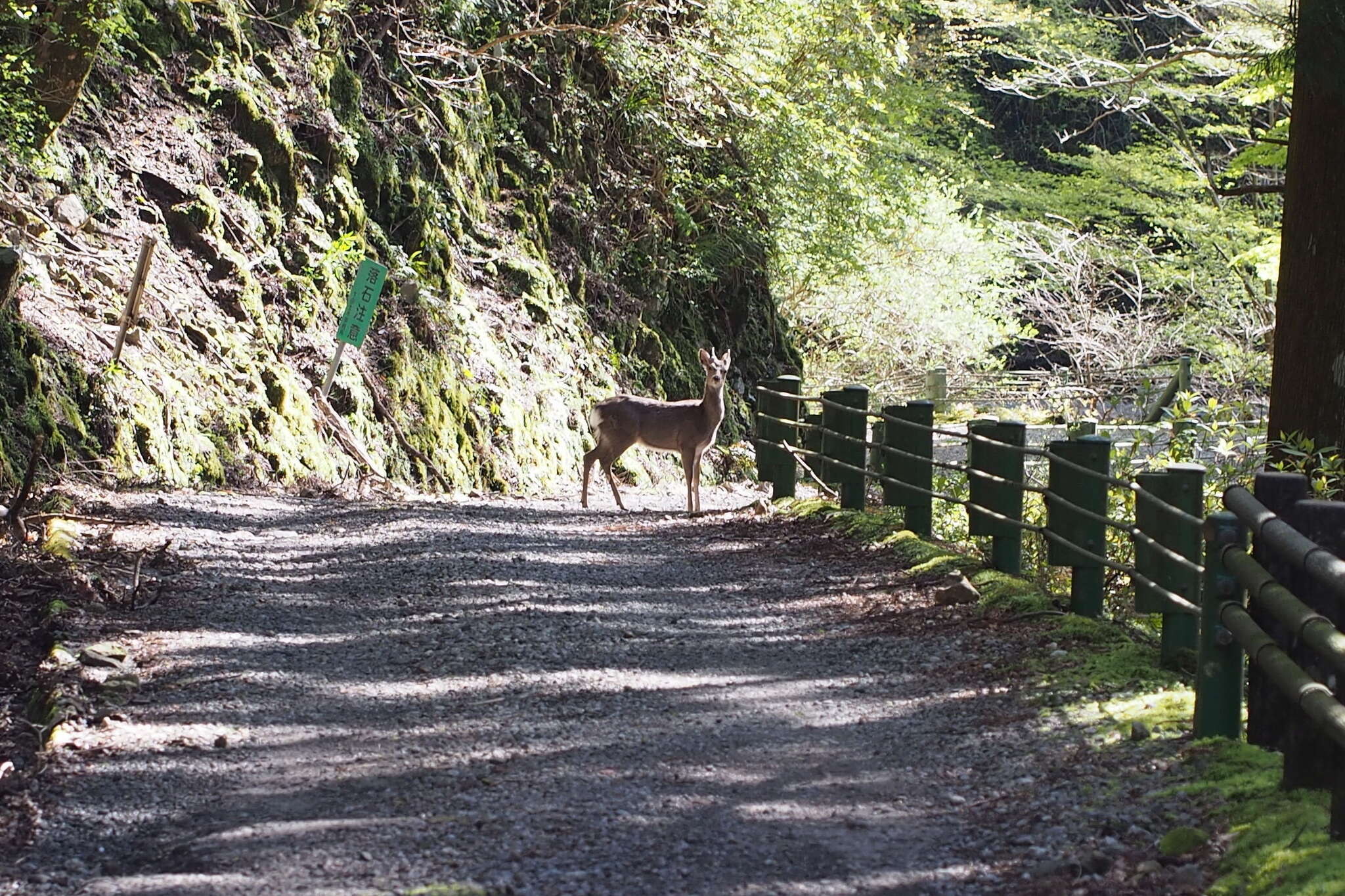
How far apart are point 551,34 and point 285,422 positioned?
29.3ft

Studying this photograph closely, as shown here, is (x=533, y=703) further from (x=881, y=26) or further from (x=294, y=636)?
Result: (x=881, y=26)

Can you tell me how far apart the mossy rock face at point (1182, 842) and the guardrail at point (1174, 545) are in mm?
378

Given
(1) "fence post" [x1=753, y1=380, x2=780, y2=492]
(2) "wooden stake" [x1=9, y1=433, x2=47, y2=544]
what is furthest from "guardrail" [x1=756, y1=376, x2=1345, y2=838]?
(2) "wooden stake" [x1=9, y1=433, x2=47, y2=544]

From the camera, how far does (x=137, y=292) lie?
39.2ft

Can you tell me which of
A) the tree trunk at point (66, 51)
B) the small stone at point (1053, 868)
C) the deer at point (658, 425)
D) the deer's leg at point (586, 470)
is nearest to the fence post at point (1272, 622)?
the small stone at point (1053, 868)

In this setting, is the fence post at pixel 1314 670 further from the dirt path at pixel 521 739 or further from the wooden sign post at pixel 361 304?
the wooden sign post at pixel 361 304

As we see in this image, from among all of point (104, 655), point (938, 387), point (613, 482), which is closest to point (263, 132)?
point (613, 482)

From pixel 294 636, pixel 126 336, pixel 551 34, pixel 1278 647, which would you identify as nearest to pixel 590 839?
pixel 1278 647

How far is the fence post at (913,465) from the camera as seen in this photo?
962cm

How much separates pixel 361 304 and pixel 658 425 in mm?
3218

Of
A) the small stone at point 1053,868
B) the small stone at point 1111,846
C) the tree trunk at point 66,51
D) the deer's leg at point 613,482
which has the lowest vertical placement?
the deer's leg at point 613,482

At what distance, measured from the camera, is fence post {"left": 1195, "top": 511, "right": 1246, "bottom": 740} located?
4.79 meters

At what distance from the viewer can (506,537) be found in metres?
10.1

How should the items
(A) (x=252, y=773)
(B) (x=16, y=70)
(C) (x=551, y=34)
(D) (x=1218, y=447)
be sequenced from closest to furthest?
(A) (x=252, y=773) → (D) (x=1218, y=447) → (B) (x=16, y=70) → (C) (x=551, y=34)
